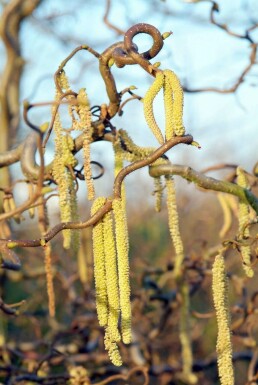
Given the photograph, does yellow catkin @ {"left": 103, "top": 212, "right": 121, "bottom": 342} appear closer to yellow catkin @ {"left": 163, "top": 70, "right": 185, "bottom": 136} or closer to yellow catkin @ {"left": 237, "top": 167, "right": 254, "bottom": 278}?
yellow catkin @ {"left": 163, "top": 70, "right": 185, "bottom": 136}

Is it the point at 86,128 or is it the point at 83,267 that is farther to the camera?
the point at 83,267

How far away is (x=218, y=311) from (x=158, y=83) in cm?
50

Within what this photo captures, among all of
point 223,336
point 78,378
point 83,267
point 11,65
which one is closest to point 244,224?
point 223,336

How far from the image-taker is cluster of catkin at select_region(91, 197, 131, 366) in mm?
1364

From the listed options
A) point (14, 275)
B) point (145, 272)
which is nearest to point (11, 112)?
point (14, 275)

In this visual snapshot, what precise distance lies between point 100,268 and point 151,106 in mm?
335

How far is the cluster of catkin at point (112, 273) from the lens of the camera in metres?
1.36

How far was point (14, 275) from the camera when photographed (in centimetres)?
379

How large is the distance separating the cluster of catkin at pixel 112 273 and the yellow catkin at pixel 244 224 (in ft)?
1.49

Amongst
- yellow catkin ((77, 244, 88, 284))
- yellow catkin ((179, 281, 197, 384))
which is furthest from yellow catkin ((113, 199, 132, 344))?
yellow catkin ((77, 244, 88, 284))

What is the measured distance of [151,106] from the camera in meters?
1.36

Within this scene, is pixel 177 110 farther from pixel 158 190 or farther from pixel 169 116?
pixel 158 190

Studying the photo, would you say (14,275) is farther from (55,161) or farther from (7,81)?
(55,161)

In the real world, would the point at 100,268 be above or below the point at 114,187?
below
